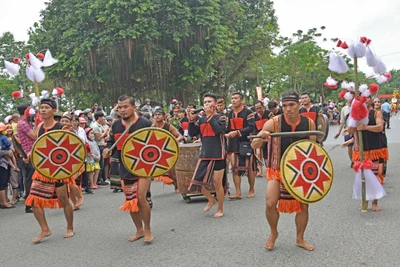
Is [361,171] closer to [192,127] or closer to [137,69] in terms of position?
[192,127]

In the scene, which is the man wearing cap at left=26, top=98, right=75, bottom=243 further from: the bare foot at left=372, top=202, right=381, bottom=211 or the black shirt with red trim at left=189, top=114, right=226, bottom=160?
the bare foot at left=372, top=202, right=381, bottom=211

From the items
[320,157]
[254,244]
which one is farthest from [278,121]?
[254,244]

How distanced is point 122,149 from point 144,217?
0.84m

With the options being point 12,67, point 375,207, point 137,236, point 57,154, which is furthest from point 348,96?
point 12,67

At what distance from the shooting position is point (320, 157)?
4.92 m

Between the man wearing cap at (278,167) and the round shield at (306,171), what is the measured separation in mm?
182

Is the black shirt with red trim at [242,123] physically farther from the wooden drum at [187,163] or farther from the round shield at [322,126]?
the round shield at [322,126]

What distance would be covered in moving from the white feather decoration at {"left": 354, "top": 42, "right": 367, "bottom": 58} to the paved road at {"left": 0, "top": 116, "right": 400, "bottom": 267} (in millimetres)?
2125

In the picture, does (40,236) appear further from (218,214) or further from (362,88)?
(362,88)

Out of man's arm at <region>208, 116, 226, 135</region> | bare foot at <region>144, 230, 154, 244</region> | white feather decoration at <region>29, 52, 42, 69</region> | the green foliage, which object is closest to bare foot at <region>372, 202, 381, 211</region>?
man's arm at <region>208, 116, 226, 135</region>

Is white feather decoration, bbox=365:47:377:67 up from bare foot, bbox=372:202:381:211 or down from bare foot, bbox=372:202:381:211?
up

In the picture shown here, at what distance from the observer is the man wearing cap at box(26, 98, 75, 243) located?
6.00 metres

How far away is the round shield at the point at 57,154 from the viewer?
585cm

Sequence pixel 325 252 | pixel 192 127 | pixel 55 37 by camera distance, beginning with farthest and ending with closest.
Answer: pixel 55 37 → pixel 192 127 → pixel 325 252
